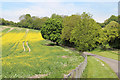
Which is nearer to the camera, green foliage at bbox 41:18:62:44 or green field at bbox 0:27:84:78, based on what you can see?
green field at bbox 0:27:84:78

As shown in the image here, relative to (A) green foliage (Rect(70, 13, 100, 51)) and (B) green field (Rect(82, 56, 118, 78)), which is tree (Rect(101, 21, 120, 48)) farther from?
(B) green field (Rect(82, 56, 118, 78))

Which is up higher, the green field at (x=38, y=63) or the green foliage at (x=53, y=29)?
the green foliage at (x=53, y=29)

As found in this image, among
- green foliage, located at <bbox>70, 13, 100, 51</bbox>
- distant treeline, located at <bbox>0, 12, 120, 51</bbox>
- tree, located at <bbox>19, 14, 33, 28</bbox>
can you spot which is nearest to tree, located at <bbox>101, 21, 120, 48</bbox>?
distant treeline, located at <bbox>0, 12, 120, 51</bbox>

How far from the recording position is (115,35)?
58.5m

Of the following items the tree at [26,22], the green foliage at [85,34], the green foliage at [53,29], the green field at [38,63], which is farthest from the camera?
the tree at [26,22]

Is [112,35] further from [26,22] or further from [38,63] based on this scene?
[26,22]

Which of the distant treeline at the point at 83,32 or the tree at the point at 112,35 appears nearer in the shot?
the distant treeline at the point at 83,32

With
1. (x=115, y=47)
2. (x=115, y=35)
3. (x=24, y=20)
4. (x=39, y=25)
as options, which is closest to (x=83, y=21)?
(x=115, y=35)

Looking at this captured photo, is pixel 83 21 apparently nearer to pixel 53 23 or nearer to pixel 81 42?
pixel 81 42

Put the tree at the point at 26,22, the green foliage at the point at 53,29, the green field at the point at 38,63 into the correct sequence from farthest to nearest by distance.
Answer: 1. the tree at the point at 26,22
2. the green foliage at the point at 53,29
3. the green field at the point at 38,63

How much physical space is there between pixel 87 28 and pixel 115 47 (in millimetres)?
29278

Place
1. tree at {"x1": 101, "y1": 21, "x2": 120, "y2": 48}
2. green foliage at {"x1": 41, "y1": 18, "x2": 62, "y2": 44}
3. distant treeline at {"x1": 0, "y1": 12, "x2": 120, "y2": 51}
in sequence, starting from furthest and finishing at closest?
green foliage at {"x1": 41, "y1": 18, "x2": 62, "y2": 44} → tree at {"x1": 101, "y1": 21, "x2": 120, "y2": 48} → distant treeline at {"x1": 0, "y1": 12, "x2": 120, "y2": 51}

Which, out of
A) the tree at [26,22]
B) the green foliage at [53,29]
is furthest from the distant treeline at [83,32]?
the tree at [26,22]

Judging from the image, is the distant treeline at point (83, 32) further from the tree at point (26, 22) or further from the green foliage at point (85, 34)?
the tree at point (26, 22)
